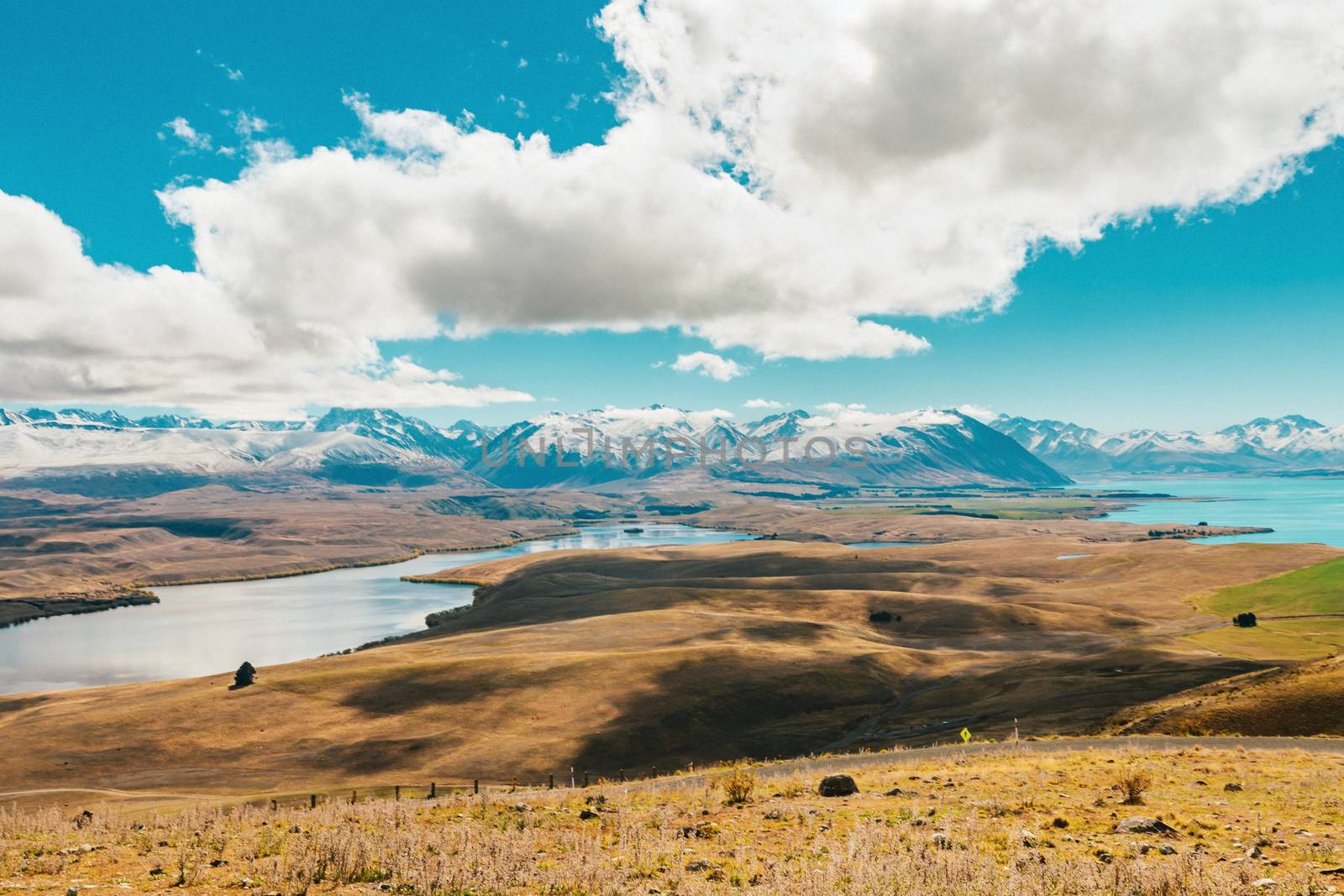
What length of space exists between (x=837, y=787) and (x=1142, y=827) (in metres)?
9.77

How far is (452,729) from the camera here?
232 feet

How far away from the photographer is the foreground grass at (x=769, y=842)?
1480 cm

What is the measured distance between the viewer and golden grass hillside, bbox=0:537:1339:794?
204 ft

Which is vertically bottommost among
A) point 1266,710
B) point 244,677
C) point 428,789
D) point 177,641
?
point 177,641

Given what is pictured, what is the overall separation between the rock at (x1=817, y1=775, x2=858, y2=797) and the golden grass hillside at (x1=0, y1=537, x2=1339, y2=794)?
32.4 meters

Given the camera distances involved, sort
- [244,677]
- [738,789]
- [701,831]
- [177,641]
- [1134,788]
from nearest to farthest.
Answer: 1. [701,831]
2. [1134,788]
3. [738,789]
4. [244,677]
5. [177,641]

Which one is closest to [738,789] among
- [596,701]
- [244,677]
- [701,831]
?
[701,831]

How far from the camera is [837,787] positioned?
87.2 feet

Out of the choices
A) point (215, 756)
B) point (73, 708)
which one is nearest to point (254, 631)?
point (73, 708)

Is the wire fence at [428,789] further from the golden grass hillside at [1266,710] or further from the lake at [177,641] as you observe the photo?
the lake at [177,641]

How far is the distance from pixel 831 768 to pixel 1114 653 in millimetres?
67354

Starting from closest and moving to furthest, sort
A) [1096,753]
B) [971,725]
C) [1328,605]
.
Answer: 1. [1096,753]
2. [971,725]
3. [1328,605]

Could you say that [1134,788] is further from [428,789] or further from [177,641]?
[177,641]

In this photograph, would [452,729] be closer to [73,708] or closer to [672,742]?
[672,742]
